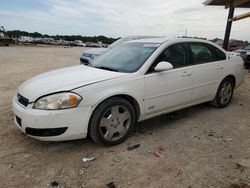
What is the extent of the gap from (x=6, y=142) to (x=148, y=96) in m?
2.21

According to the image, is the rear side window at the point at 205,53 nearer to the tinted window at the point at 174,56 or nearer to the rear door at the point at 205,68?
the rear door at the point at 205,68

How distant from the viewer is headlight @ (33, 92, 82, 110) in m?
3.26

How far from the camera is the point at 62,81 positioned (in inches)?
141

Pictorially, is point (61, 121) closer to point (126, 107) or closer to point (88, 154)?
point (88, 154)

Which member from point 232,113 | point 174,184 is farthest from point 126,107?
point 232,113

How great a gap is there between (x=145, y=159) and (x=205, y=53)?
8.91 ft

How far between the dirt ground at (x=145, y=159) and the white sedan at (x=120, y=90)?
0.30 meters

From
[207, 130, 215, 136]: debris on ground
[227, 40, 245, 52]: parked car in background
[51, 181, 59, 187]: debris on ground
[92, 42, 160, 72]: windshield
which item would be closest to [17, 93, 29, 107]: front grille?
[51, 181, 59, 187]: debris on ground

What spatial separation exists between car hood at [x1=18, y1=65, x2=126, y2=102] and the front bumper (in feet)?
0.77

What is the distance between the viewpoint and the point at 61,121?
325cm

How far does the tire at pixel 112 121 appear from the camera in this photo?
137 inches

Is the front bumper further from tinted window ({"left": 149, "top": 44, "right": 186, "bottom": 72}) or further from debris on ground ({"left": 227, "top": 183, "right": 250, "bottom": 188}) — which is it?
debris on ground ({"left": 227, "top": 183, "right": 250, "bottom": 188})

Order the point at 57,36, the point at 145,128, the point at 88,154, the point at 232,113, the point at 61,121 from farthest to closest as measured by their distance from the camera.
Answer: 1. the point at 57,36
2. the point at 232,113
3. the point at 145,128
4. the point at 88,154
5. the point at 61,121

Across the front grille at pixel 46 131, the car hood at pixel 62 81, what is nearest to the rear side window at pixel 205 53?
the car hood at pixel 62 81
